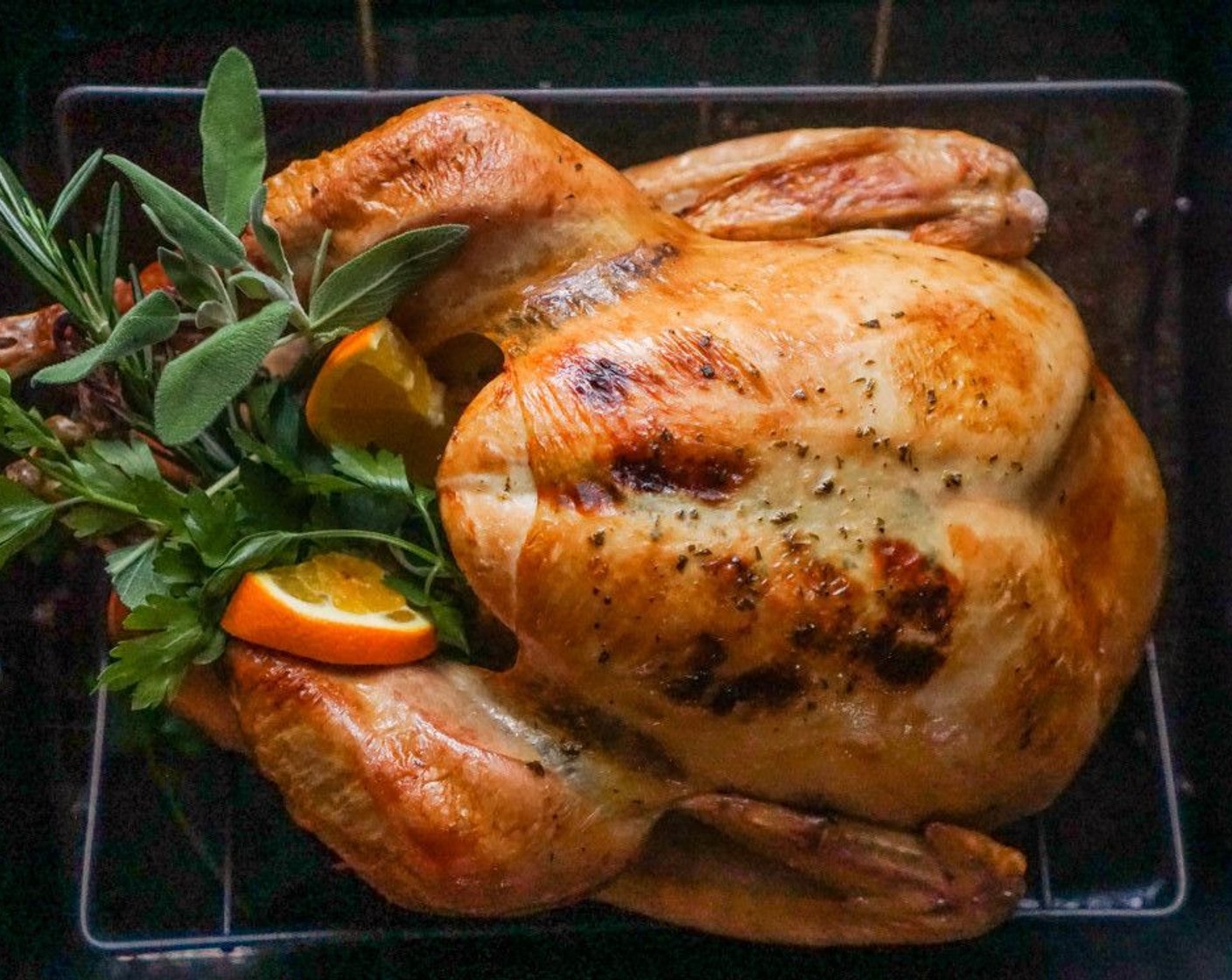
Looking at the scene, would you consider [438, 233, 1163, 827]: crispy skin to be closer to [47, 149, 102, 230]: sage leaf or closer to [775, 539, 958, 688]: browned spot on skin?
[775, 539, 958, 688]: browned spot on skin

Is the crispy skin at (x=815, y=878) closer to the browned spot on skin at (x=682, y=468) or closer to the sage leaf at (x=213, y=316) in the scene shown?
the browned spot on skin at (x=682, y=468)

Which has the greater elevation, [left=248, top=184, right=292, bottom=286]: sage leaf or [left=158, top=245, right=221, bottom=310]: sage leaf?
[left=248, top=184, right=292, bottom=286]: sage leaf

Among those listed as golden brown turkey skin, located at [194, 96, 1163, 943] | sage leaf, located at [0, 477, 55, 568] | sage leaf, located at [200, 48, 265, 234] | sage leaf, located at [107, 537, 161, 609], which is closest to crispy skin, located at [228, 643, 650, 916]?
golden brown turkey skin, located at [194, 96, 1163, 943]

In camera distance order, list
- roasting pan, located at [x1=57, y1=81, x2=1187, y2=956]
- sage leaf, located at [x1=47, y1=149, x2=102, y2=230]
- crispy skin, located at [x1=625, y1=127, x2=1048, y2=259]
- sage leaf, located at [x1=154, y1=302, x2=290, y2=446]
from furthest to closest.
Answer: roasting pan, located at [x1=57, y1=81, x2=1187, y2=956] → crispy skin, located at [x1=625, y1=127, x2=1048, y2=259] → sage leaf, located at [x1=47, y1=149, x2=102, y2=230] → sage leaf, located at [x1=154, y1=302, x2=290, y2=446]

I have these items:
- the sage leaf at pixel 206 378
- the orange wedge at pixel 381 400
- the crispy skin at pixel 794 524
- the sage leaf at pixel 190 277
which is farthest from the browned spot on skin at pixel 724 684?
the sage leaf at pixel 190 277

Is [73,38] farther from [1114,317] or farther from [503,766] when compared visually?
[1114,317]

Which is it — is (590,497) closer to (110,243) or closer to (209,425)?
(209,425)

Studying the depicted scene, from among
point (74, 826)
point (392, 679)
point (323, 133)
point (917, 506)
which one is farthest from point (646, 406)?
point (74, 826)
